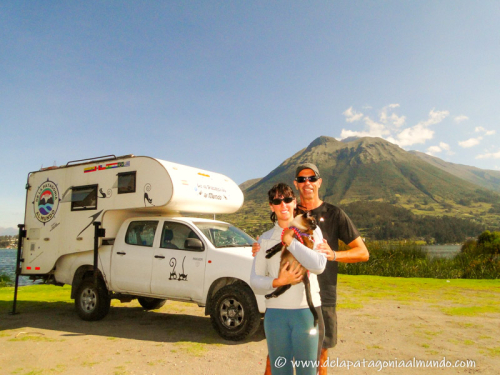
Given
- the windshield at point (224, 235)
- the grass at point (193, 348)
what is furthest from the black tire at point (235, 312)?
the windshield at point (224, 235)

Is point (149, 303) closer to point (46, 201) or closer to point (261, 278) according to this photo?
point (46, 201)

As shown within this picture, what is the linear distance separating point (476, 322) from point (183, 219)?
561cm

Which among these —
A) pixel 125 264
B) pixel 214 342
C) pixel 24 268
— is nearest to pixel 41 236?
pixel 24 268

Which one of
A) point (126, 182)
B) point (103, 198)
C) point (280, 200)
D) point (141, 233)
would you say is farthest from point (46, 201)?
point (280, 200)

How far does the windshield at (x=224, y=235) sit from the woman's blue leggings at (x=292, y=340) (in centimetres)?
414

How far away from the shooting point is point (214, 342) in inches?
Result: 232

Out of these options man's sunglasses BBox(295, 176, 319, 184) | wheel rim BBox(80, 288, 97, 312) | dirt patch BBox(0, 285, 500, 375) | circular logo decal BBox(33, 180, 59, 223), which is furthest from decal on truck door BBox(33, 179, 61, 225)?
A: man's sunglasses BBox(295, 176, 319, 184)

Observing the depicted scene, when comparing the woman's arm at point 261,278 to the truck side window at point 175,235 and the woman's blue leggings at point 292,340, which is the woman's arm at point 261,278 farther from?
the truck side window at point 175,235

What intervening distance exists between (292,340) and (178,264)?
14.5ft

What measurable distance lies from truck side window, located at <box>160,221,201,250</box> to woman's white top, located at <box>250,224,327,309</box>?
4.21m

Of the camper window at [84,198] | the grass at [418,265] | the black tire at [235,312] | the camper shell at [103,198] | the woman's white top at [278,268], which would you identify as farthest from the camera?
the grass at [418,265]

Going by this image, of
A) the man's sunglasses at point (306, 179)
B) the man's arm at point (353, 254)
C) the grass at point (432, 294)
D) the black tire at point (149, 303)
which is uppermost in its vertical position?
the man's sunglasses at point (306, 179)

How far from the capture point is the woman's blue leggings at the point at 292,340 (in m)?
2.51

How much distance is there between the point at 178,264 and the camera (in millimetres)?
6660
